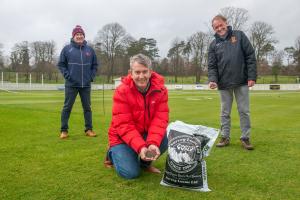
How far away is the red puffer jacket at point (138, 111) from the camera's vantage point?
4.09 m

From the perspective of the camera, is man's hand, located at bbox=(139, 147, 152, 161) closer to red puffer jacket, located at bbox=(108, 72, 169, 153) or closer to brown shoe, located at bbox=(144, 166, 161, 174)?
red puffer jacket, located at bbox=(108, 72, 169, 153)

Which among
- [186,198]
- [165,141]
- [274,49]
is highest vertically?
[274,49]

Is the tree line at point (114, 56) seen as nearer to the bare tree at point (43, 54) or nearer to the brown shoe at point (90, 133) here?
the bare tree at point (43, 54)

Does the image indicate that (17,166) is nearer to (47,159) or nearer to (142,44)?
(47,159)

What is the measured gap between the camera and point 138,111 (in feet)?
13.8

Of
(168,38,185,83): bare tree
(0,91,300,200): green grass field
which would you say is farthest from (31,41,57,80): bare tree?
(0,91,300,200): green grass field

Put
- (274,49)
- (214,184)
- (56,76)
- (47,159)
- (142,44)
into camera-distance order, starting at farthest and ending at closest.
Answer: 1. (142,44)
2. (56,76)
3. (274,49)
4. (47,159)
5. (214,184)

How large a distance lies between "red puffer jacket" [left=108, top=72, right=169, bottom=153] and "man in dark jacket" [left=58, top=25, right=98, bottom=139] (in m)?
2.68

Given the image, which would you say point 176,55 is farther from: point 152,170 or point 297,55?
point 152,170

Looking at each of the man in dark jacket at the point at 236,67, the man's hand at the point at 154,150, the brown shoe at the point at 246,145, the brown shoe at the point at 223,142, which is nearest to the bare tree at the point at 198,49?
the man in dark jacket at the point at 236,67

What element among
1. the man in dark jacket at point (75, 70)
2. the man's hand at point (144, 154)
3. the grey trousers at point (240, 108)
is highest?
the man in dark jacket at point (75, 70)

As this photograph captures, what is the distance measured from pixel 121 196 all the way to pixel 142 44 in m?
88.8

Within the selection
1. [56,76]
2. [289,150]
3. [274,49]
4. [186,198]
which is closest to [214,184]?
[186,198]

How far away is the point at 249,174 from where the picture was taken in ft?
13.8
